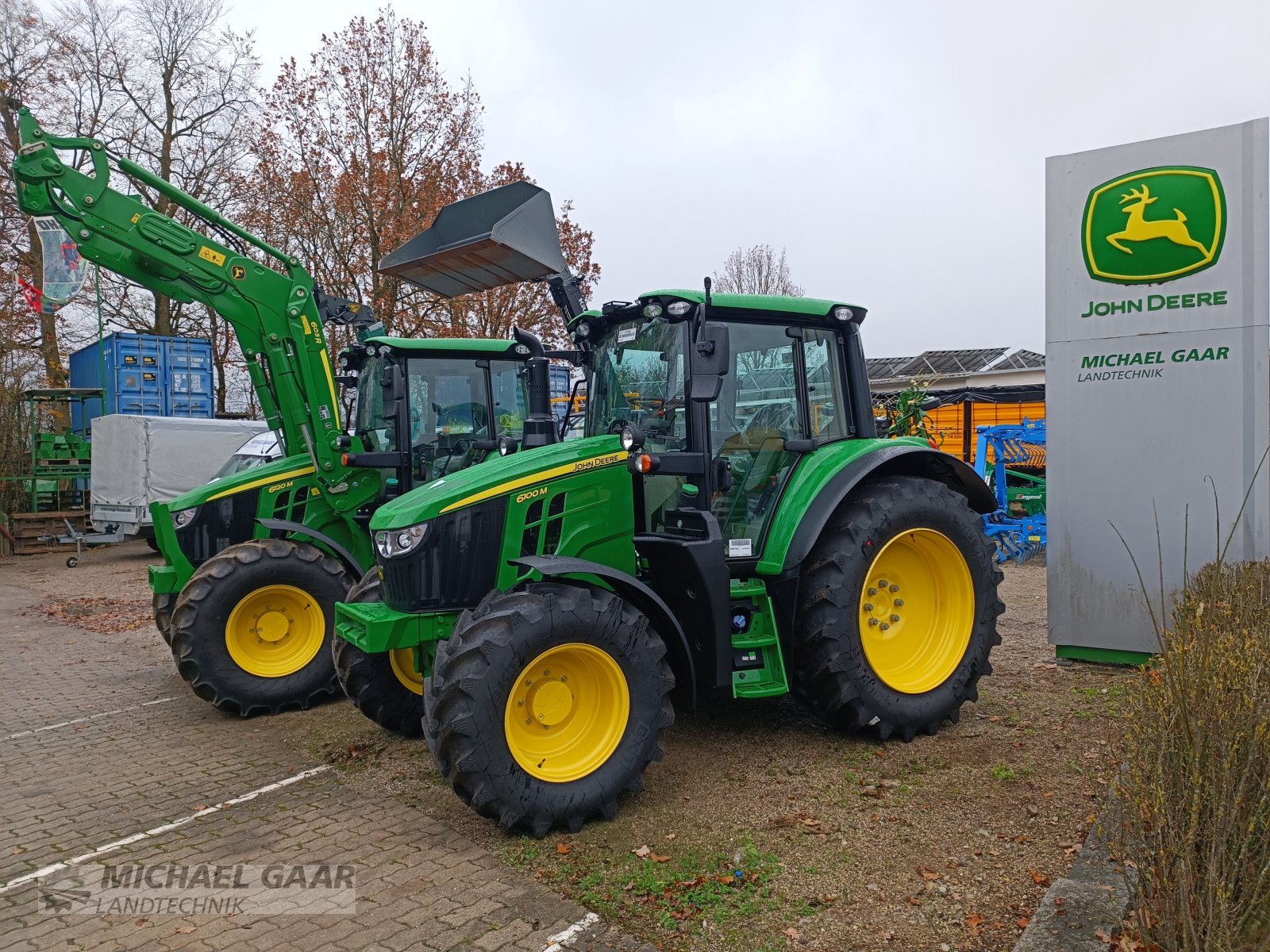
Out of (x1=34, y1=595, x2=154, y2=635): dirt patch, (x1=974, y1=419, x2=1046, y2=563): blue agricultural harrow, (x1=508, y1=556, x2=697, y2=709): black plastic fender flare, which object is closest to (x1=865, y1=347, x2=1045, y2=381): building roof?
(x1=974, y1=419, x2=1046, y2=563): blue agricultural harrow

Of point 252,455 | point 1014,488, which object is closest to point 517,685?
point 1014,488

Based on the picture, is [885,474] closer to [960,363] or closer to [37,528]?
[37,528]

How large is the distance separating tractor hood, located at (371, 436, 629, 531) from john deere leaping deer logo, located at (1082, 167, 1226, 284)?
4005 millimetres

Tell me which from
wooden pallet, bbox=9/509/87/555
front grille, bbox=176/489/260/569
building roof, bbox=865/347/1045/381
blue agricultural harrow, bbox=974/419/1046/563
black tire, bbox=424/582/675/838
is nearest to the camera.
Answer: black tire, bbox=424/582/675/838

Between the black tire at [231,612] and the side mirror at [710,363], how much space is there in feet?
12.1

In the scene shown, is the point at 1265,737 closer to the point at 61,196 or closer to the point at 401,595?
the point at 401,595

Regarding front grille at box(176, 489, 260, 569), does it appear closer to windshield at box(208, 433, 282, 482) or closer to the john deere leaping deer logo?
the john deere leaping deer logo

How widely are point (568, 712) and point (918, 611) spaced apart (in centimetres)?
243

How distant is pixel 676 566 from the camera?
15.7 ft

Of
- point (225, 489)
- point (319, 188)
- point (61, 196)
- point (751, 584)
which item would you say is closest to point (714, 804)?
point (751, 584)

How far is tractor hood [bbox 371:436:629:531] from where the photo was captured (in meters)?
4.63

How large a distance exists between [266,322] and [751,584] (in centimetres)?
478

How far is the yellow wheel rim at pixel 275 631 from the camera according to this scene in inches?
265

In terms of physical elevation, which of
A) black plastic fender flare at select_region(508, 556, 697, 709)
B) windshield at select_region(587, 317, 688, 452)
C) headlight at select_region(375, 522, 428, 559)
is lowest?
black plastic fender flare at select_region(508, 556, 697, 709)
